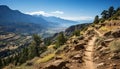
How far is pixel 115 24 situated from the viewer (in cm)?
8425

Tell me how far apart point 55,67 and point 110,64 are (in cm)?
1014

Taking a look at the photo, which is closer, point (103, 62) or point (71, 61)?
point (103, 62)

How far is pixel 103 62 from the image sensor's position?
3528cm

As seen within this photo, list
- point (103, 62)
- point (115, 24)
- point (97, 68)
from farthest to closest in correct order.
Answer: point (115, 24)
point (103, 62)
point (97, 68)

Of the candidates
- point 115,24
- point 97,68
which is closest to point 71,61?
point 97,68

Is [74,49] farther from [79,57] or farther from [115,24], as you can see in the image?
[115,24]

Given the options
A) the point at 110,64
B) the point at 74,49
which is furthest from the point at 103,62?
the point at 74,49

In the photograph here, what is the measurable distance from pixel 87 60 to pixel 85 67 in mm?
4190

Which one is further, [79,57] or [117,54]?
[79,57]

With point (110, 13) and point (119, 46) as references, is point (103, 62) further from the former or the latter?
point (110, 13)

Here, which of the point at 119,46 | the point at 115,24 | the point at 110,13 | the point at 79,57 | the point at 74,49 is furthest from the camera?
the point at 110,13

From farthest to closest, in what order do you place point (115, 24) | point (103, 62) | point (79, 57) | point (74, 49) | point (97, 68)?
point (115, 24)
point (74, 49)
point (79, 57)
point (103, 62)
point (97, 68)

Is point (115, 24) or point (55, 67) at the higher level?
point (115, 24)

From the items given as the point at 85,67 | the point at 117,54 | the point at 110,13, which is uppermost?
the point at 110,13
